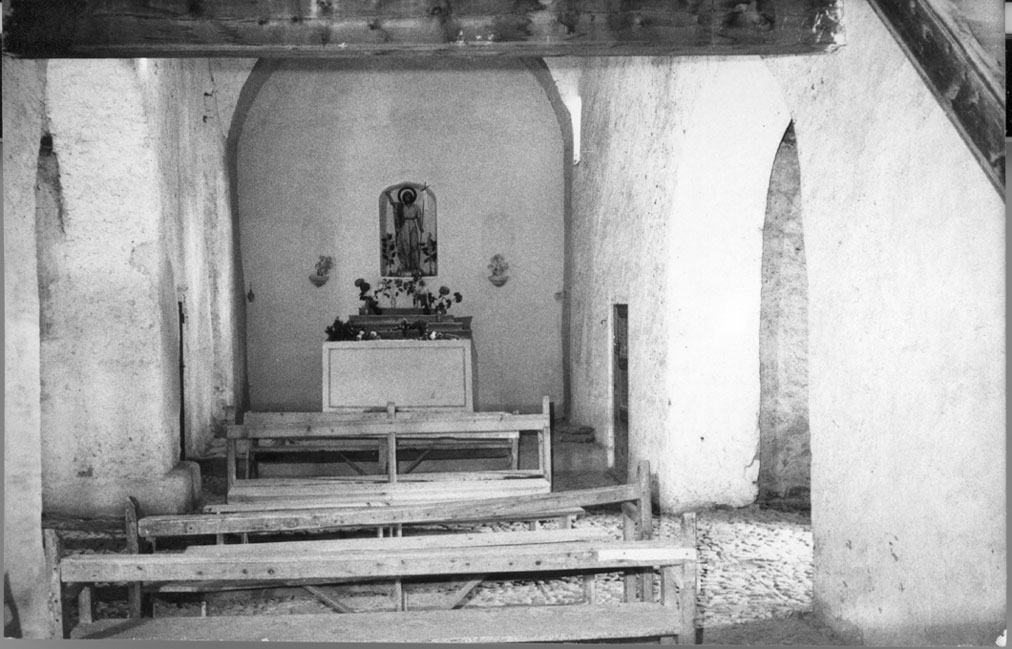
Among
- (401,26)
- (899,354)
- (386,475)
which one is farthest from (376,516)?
(899,354)

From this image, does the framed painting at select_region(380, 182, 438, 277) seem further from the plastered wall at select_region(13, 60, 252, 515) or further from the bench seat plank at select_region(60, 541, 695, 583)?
the bench seat plank at select_region(60, 541, 695, 583)

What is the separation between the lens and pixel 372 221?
48.2ft

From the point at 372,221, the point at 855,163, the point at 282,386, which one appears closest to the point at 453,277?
the point at 372,221

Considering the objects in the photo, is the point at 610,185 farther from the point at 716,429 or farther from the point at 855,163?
the point at 855,163

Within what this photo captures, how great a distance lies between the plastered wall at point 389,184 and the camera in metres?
14.4

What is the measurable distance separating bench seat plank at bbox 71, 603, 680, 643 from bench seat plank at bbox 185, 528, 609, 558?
33 cm

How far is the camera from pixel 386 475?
27.3 ft

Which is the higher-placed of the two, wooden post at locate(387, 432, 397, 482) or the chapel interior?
the chapel interior

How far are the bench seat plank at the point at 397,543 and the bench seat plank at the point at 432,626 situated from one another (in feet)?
1.08

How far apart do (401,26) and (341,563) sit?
8.92ft

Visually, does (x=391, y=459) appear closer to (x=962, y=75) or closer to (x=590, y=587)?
(x=590, y=587)

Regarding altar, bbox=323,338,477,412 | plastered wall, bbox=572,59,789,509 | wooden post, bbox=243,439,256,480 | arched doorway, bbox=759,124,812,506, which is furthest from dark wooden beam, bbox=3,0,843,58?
altar, bbox=323,338,477,412

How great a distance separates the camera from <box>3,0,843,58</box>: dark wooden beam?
5680 millimetres

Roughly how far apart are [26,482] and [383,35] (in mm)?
3060
